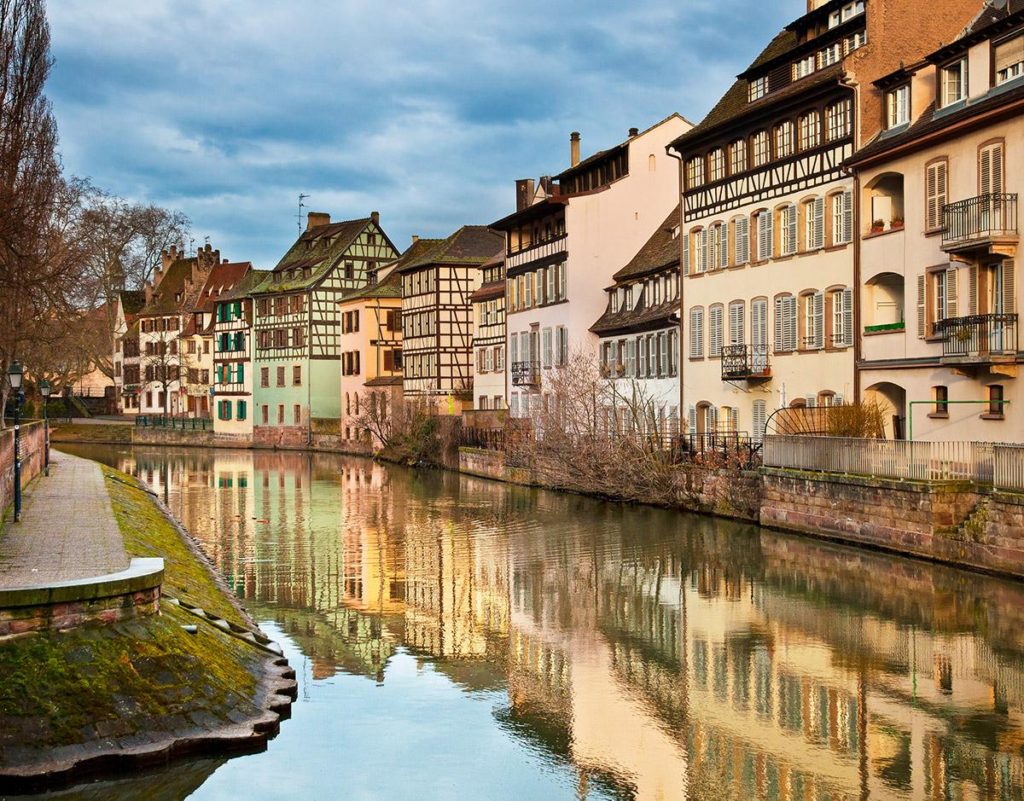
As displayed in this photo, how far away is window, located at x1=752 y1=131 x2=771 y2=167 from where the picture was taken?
34938mm

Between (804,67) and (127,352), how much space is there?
71.1 metres

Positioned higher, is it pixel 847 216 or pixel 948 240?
pixel 847 216

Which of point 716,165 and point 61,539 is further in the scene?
point 716,165

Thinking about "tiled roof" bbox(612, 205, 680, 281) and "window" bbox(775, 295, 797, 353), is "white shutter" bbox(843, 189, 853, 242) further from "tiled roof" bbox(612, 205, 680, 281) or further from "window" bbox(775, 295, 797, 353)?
"tiled roof" bbox(612, 205, 680, 281)

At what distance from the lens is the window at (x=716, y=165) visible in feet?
122

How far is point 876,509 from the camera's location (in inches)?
1006

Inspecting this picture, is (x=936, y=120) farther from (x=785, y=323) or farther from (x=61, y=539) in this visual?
(x=61, y=539)

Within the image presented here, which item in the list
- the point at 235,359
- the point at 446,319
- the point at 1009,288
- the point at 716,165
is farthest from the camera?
the point at 235,359

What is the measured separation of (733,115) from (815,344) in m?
7.44

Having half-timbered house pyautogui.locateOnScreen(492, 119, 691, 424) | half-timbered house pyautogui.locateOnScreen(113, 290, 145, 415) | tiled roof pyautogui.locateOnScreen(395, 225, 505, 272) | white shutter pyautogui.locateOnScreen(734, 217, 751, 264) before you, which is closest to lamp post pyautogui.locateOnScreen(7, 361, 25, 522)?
white shutter pyautogui.locateOnScreen(734, 217, 751, 264)

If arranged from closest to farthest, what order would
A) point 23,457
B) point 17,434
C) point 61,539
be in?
1. point 61,539
2. point 17,434
3. point 23,457

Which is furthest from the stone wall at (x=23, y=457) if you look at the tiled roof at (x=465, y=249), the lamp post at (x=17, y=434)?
the tiled roof at (x=465, y=249)

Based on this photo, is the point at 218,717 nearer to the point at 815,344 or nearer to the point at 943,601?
the point at 943,601

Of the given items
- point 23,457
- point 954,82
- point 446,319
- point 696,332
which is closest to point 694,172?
point 696,332
